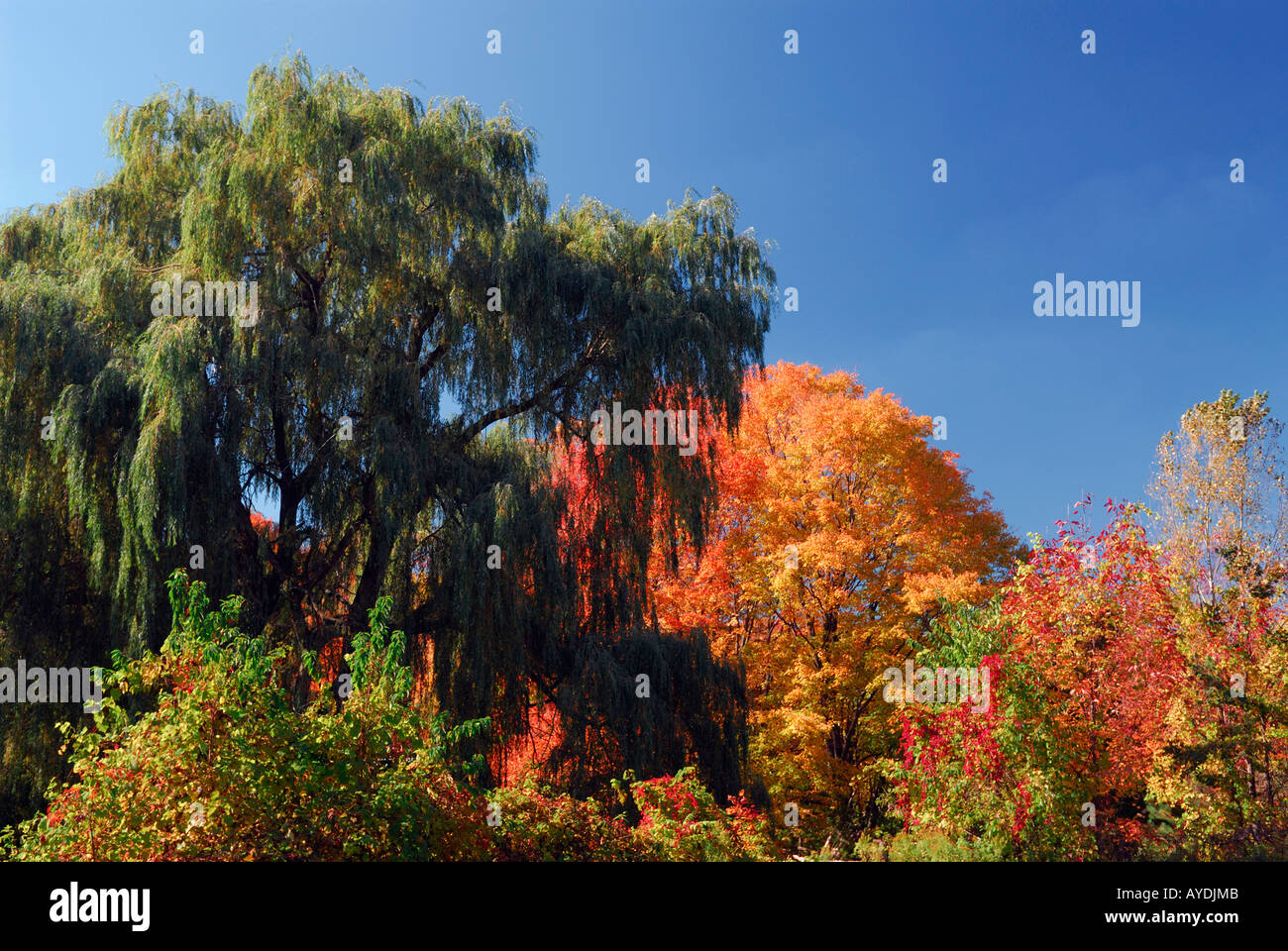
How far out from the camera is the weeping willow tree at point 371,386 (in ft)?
41.4

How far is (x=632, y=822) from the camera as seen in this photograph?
1306cm

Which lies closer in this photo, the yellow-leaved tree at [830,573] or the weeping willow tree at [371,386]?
the weeping willow tree at [371,386]

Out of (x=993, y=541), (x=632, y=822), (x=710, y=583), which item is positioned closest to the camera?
(x=632, y=822)

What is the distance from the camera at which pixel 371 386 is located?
13.7 metres

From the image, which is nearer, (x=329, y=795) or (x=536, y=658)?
(x=329, y=795)

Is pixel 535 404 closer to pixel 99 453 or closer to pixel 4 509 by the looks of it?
pixel 99 453

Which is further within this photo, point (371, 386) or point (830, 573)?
point (830, 573)

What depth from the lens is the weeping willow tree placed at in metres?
12.6

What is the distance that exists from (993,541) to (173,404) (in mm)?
18602

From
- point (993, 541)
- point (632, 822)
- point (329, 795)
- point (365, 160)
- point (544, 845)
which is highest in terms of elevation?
point (365, 160)

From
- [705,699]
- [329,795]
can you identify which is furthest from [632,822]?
[329,795]

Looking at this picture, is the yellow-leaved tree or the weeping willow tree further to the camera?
the yellow-leaved tree

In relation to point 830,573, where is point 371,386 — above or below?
above
